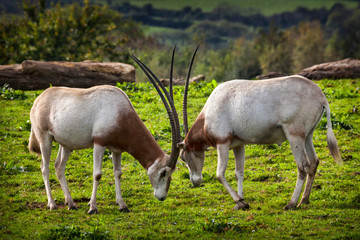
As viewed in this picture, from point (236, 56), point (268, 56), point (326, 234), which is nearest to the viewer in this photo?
point (326, 234)

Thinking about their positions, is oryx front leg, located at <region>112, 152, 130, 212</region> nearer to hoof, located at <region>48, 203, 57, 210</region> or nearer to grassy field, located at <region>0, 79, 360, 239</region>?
grassy field, located at <region>0, 79, 360, 239</region>

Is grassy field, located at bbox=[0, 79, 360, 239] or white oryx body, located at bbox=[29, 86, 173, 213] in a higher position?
white oryx body, located at bbox=[29, 86, 173, 213]

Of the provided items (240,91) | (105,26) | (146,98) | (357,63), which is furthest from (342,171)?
(105,26)

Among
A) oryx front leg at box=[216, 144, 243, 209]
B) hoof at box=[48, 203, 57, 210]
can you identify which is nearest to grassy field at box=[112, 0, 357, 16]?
oryx front leg at box=[216, 144, 243, 209]

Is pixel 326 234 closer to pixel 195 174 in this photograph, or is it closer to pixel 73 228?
pixel 195 174

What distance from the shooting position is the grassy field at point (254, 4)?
395 ft


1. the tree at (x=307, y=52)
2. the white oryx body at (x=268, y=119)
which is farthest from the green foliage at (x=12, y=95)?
the tree at (x=307, y=52)

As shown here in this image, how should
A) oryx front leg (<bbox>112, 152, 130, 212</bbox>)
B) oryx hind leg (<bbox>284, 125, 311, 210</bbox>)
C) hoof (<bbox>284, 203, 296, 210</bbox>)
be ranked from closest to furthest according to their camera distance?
oryx hind leg (<bbox>284, 125, 311, 210</bbox>), hoof (<bbox>284, 203, 296, 210</bbox>), oryx front leg (<bbox>112, 152, 130, 212</bbox>)

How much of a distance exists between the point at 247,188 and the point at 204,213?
186 centimetres

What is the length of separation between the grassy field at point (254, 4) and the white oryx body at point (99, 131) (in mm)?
112742

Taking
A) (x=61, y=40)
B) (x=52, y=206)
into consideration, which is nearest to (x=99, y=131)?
(x=52, y=206)

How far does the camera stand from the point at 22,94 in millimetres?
17344

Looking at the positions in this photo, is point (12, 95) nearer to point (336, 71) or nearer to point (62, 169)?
point (62, 169)

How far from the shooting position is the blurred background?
109ft
